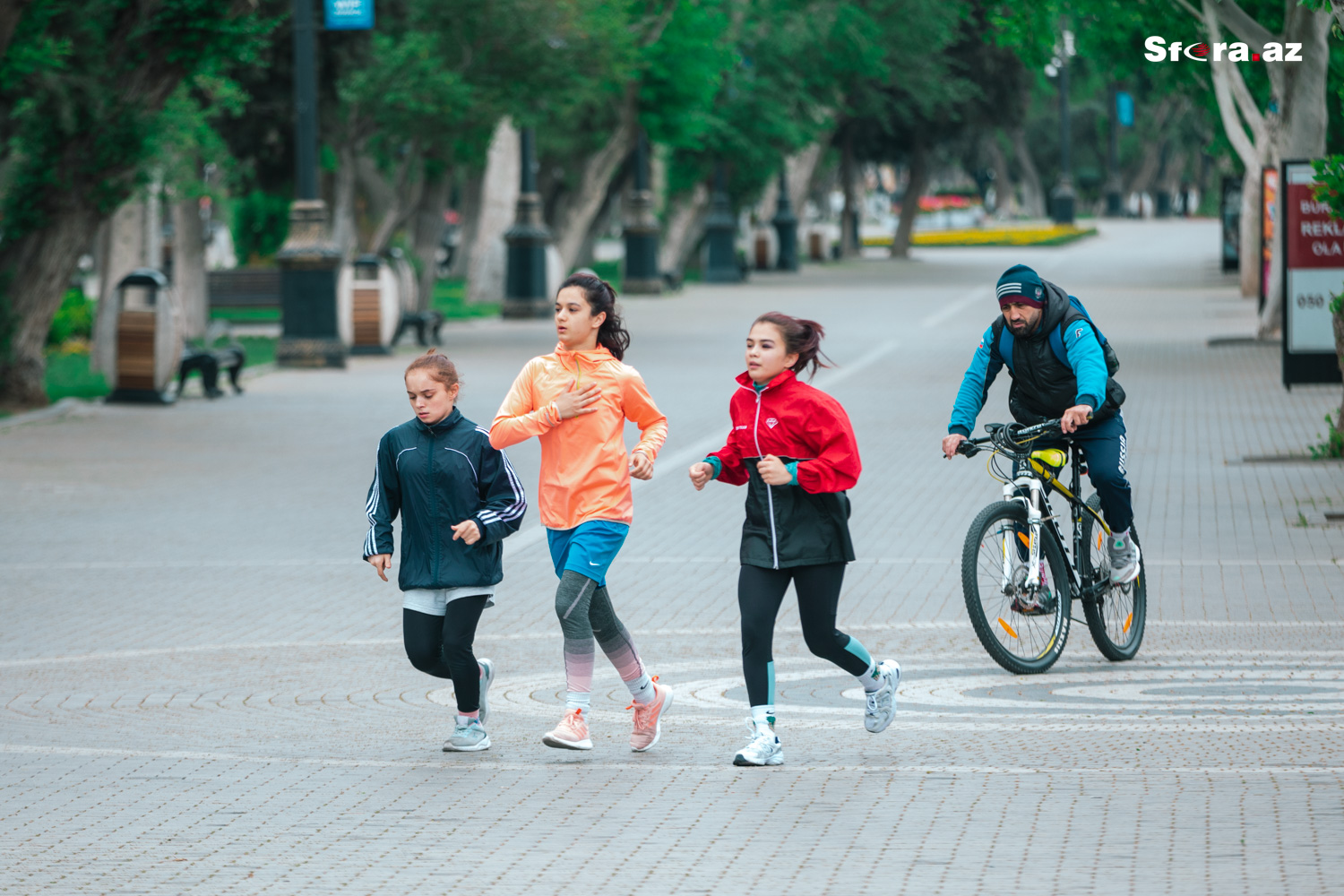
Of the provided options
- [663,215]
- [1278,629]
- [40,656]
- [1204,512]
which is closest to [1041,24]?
→ [1204,512]

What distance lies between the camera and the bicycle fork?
7.76m

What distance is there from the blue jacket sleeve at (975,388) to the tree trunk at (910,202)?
152 feet

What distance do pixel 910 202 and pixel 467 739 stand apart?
162 ft

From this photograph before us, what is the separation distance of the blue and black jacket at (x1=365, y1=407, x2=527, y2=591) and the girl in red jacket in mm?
664

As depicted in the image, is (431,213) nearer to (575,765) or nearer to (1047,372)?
(1047,372)

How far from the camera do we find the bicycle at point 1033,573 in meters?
7.70

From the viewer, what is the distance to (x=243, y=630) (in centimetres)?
896

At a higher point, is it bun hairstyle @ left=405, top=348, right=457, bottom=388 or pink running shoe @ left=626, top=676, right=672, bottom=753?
bun hairstyle @ left=405, top=348, right=457, bottom=388

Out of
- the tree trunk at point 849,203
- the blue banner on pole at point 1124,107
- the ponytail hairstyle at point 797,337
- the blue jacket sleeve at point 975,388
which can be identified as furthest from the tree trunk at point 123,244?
the blue banner on pole at point 1124,107

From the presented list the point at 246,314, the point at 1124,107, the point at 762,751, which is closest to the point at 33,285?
the point at 762,751

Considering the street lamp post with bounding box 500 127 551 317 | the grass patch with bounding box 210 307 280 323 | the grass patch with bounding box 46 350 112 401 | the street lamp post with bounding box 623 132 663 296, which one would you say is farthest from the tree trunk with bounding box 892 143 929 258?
the grass patch with bounding box 46 350 112 401

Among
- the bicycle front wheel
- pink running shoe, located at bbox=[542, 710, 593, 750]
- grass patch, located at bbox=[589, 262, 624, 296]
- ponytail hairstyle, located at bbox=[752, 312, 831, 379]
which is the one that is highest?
grass patch, located at bbox=[589, 262, 624, 296]

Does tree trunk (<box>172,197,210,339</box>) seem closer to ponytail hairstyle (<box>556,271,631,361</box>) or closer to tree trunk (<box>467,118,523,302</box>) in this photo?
tree trunk (<box>467,118,523,302</box>)

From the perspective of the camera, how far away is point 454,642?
6.45 m
